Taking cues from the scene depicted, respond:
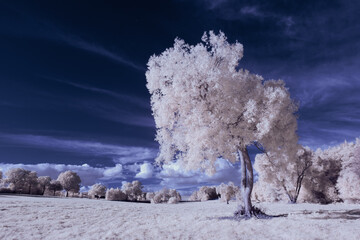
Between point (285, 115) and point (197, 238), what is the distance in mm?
12560

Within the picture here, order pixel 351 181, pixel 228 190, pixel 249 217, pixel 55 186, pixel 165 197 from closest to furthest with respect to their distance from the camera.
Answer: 1. pixel 249 217
2. pixel 351 181
3. pixel 228 190
4. pixel 165 197
5. pixel 55 186

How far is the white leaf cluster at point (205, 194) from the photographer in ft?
322

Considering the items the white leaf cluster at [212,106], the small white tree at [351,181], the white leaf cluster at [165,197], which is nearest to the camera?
the white leaf cluster at [212,106]

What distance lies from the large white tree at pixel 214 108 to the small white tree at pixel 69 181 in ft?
248

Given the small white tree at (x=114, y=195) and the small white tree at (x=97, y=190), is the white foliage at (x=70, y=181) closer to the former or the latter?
the small white tree at (x=97, y=190)

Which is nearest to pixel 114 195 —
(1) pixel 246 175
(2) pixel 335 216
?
(1) pixel 246 175

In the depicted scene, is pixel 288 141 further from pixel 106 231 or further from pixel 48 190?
pixel 48 190

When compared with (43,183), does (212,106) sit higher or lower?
higher

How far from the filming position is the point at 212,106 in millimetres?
19031

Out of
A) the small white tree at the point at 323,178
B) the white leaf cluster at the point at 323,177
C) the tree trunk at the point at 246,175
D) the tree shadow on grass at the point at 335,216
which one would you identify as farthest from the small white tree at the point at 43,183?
the tree shadow on grass at the point at 335,216

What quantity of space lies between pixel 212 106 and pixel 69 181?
264 ft

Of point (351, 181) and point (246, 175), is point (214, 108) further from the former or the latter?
point (351, 181)

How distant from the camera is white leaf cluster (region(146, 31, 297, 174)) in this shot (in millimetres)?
18266

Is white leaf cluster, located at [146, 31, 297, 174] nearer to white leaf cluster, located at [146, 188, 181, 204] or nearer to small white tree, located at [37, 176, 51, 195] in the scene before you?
white leaf cluster, located at [146, 188, 181, 204]
